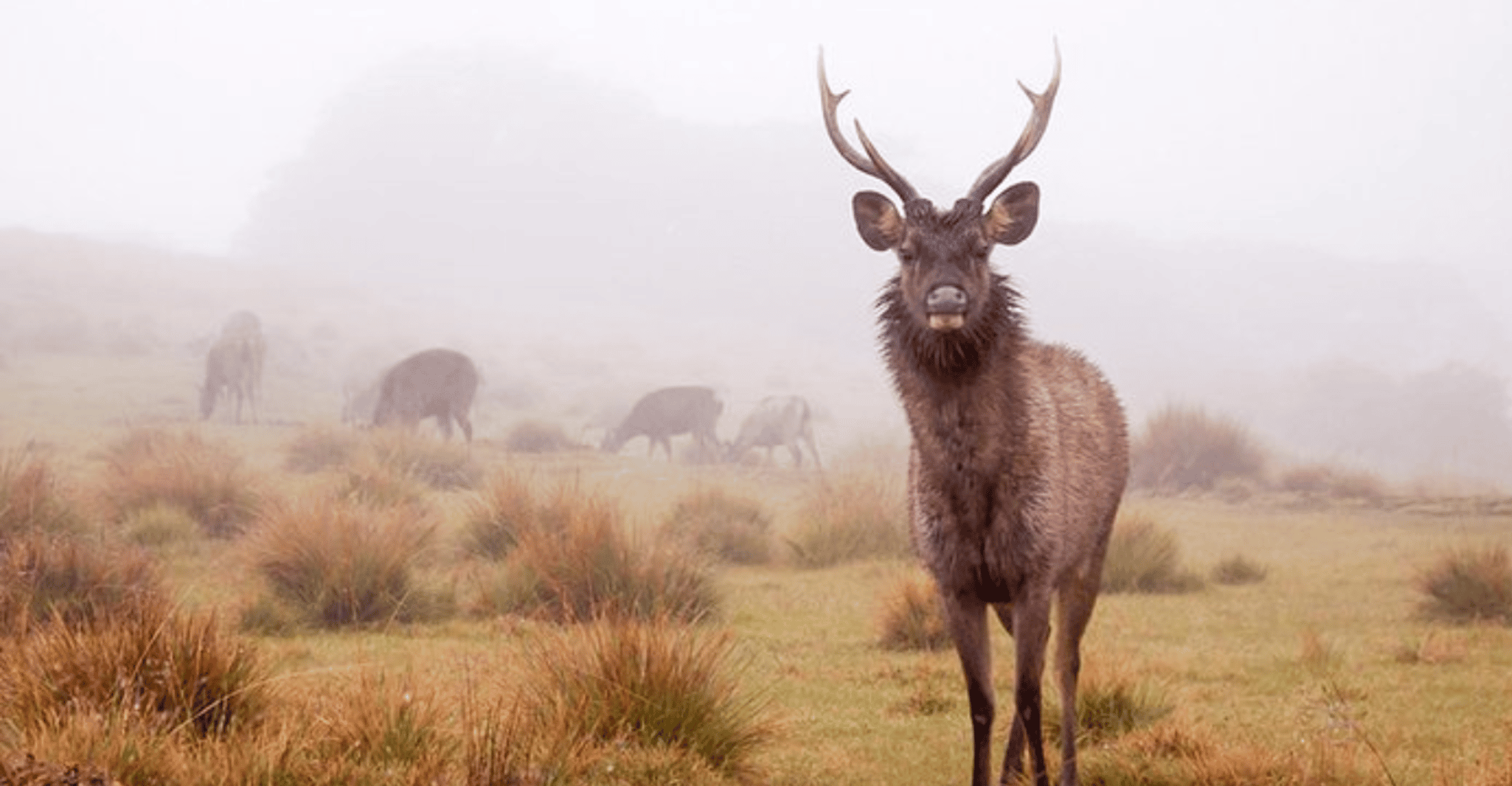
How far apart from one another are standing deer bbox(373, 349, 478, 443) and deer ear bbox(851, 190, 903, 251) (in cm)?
1982

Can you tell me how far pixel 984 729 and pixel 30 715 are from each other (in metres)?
3.71

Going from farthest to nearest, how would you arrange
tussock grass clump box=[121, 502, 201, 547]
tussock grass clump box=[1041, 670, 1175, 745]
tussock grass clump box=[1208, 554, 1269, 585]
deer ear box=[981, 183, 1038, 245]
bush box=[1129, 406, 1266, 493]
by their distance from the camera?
bush box=[1129, 406, 1266, 493] < tussock grass clump box=[1208, 554, 1269, 585] < tussock grass clump box=[121, 502, 201, 547] < tussock grass clump box=[1041, 670, 1175, 745] < deer ear box=[981, 183, 1038, 245]

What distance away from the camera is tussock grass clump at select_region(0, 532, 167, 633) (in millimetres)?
7953

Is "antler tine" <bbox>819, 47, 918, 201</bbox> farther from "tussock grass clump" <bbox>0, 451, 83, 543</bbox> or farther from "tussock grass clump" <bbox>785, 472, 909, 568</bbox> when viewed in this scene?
"tussock grass clump" <bbox>785, 472, 909, 568</bbox>

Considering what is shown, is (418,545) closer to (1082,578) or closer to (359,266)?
(1082,578)

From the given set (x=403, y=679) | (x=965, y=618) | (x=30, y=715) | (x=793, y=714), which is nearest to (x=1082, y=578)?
(x=965, y=618)

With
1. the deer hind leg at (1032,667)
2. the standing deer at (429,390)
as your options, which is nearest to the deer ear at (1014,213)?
the deer hind leg at (1032,667)

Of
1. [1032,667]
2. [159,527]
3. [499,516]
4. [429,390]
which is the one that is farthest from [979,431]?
[429,390]

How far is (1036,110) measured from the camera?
6.09 m

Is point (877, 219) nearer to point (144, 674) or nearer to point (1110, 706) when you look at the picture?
point (1110, 706)

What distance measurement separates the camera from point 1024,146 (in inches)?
232

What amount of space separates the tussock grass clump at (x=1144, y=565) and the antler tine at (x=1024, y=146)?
821cm

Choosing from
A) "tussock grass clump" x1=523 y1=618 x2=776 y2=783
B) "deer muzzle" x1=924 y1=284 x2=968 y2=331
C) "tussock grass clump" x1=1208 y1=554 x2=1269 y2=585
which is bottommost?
"tussock grass clump" x1=1208 y1=554 x2=1269 y2=585

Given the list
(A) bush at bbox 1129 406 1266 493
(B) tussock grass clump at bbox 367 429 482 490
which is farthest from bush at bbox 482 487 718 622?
(A) bush at bbox 1129 406 1266 493
